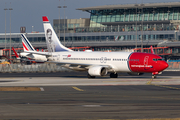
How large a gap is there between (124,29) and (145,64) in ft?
288

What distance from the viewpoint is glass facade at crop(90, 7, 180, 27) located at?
134125mm

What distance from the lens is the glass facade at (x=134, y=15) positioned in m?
134

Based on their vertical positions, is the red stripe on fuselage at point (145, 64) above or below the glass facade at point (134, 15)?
below

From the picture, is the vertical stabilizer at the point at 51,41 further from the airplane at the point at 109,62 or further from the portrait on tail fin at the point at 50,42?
the airplane at the point at 109,62

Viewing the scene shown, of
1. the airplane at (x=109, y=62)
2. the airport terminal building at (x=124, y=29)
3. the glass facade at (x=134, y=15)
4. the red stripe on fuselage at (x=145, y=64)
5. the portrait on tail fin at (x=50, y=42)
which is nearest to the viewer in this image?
the red stripe on fuselage at (x=145, y=64)

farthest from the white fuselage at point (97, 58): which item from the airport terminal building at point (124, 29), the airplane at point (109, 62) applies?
the airport terminal building at point (124, 29)

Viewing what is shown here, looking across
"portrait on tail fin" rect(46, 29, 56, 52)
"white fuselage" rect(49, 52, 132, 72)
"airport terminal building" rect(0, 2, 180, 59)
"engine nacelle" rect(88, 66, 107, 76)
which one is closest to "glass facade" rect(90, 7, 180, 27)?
"airport terminal building" rect(0, 2, 180, 59)

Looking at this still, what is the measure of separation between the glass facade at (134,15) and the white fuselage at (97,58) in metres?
84.0

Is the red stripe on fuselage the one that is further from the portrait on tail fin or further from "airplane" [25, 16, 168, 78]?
the portrait on tail fin

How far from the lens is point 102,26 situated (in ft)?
472

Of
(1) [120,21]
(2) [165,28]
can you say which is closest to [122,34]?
(1) [120,21]

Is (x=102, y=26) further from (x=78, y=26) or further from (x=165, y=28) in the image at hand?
(x=165, y=28)

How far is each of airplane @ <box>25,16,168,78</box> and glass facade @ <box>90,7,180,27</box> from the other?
8422 cm

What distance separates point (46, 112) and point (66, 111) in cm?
103
